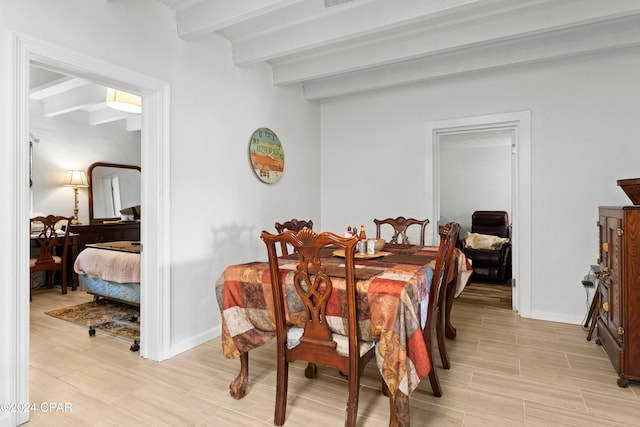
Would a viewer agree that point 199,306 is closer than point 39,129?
Yes

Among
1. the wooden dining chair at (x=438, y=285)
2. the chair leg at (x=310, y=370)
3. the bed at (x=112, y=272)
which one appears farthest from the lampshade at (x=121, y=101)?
the wooden dining chair at (x=438, y=285)

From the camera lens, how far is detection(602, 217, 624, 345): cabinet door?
7.32 ft

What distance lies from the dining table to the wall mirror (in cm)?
444

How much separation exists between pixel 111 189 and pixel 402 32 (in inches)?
192

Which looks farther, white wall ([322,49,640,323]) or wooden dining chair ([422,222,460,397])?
white wall ([322,49,640,323])

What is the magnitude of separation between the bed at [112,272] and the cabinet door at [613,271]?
379 centimetres

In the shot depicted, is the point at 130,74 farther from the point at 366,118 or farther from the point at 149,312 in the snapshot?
the point at 366,118

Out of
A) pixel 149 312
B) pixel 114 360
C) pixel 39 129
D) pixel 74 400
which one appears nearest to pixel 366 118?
pixel 149 312

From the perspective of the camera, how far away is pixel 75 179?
17.0 feet

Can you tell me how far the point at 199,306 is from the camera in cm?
291

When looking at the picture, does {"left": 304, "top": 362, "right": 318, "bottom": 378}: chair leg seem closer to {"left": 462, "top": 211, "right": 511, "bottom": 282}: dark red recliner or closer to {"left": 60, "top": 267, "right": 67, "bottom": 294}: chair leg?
{"left": 462, "top": 211, "right": 511, "bottom": 282}: dark red recliner

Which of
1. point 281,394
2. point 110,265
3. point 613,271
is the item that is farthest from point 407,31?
point 110,265

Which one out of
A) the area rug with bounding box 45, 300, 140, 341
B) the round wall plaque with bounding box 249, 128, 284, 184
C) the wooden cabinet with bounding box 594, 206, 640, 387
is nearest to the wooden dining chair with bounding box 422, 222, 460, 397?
the wooden cabinet with bounding box 594, 206, 640, 387

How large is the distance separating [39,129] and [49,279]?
1996 mm
